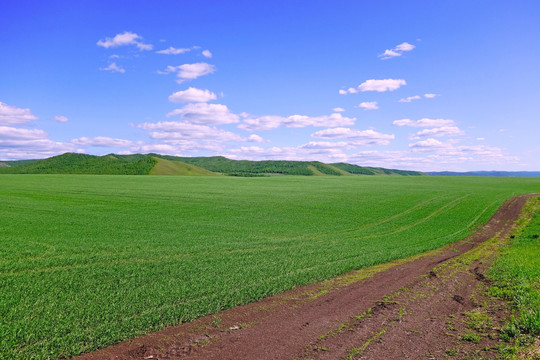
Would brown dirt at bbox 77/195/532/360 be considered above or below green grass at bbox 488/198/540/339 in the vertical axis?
below

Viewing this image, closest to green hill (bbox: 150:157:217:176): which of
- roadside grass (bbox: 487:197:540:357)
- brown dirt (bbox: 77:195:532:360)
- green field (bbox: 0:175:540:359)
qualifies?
green field (bbox: 0:175:540:359)

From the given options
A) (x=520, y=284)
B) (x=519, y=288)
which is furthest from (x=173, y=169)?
(x=519, y=288)

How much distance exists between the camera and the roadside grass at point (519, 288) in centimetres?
928

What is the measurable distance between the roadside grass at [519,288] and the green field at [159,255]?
531 cm

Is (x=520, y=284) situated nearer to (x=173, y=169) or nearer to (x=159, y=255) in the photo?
(x=159, y=255)

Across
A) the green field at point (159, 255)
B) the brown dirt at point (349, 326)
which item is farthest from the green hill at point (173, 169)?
the brown dirt at point (349, 326)

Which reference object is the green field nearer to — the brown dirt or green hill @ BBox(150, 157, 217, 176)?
the brown dirt

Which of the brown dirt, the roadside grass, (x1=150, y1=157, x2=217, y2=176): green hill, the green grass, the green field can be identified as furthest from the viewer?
(x1=150, y1=157, x2=217, y2=176): green hill

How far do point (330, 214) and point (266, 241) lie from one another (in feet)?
56.6

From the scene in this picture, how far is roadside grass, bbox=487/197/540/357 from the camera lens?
9281 millimetres

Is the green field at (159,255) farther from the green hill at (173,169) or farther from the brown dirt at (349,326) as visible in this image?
the green hill at (173,169)

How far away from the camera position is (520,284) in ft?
44.1

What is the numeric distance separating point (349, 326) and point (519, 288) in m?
7.95

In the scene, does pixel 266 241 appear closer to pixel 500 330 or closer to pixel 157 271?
pixel 157 271
